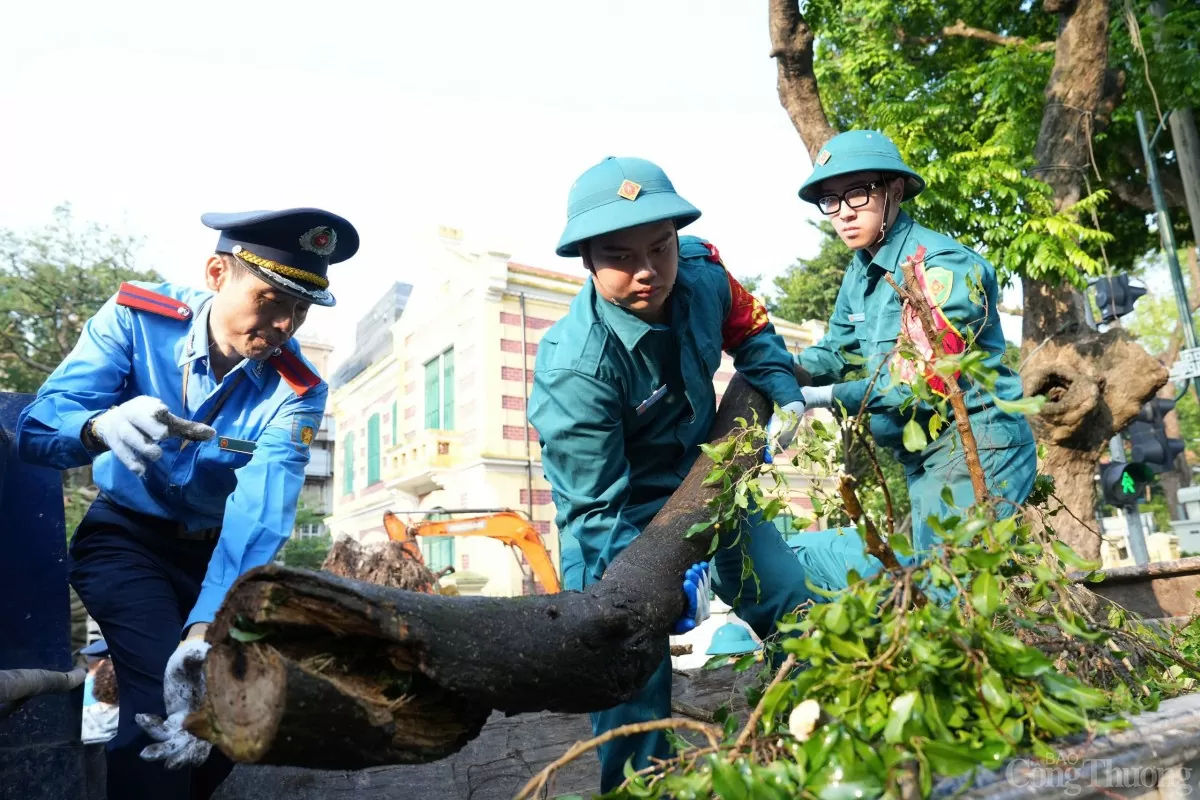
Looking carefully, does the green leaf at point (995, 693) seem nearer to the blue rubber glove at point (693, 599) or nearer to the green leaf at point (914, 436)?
the green leaf at point (914, 436)

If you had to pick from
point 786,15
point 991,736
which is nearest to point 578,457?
point 991,736

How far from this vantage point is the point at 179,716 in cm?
242

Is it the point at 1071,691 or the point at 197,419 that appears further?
the point at 197,419

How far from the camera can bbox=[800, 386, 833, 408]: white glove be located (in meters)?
3.37

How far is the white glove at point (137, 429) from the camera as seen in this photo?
8.59ft

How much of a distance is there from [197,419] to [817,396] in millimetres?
2215

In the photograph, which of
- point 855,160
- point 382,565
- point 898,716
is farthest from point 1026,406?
point 382,565

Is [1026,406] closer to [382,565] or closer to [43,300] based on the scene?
[382,565]

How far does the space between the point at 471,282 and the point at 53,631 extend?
15315mm

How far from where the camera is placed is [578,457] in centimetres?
254

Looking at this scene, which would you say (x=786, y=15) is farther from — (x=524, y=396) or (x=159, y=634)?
(x=524, y=396)

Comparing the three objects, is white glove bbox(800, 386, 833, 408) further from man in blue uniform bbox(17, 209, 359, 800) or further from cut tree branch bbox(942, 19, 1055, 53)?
cut tree branch bbox(942, 19, 1055, 53)

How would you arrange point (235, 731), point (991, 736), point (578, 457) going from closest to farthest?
point (991, 736), point (235, 731), point (578, 457)

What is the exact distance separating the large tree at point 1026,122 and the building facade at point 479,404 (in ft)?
29.2
